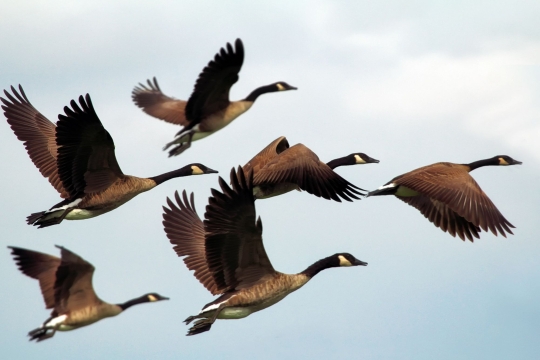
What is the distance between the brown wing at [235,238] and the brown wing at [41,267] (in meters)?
2.77

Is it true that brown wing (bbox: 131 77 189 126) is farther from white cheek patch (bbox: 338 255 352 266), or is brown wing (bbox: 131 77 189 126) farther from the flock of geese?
white cheek patch (bbox: 338 255 352 266)

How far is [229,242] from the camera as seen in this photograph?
13359 mm

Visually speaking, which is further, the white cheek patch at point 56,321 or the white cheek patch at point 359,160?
the white cheek patch at point 359,160

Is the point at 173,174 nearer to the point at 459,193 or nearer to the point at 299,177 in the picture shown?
the point at 299,177

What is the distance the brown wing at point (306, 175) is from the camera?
52.0 feet

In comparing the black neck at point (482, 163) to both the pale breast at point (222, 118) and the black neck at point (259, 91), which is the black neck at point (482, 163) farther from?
the pale breast at point (222, 118)

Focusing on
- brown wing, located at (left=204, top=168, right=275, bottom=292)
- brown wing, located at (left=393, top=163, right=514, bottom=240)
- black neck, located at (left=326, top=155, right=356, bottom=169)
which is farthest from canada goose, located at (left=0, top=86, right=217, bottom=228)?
brown wing, located at (left=393, top=163, right=514, bottom=240)

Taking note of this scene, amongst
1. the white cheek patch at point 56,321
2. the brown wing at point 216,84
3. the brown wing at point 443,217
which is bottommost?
the white cheek patch at point 56,321

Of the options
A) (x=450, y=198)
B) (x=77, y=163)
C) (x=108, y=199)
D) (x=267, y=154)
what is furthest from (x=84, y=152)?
(x=450, y=198)

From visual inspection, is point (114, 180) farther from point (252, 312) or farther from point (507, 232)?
point (507, 232)

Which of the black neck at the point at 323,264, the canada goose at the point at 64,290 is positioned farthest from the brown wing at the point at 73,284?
the black neck at the point at 323,264

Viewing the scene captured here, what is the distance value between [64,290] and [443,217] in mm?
6598

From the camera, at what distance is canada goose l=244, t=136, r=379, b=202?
15867 millimetres

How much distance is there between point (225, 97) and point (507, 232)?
17.3 feet
